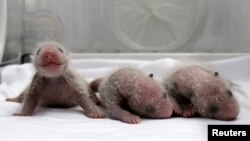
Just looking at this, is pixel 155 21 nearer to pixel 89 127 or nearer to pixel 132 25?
pixel 132 25

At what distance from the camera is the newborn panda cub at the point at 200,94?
946 millimetres

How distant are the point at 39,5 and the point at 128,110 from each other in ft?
3.96

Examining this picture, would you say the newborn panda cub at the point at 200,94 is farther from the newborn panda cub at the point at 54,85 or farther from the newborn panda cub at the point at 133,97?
the newborn panda cub at the point at 54,85

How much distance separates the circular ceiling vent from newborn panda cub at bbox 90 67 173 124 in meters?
0.97

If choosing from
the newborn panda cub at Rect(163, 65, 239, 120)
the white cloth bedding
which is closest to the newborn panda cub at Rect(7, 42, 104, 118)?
the white cloth bedding

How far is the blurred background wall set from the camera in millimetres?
1982

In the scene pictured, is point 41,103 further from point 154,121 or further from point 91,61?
point 91,61

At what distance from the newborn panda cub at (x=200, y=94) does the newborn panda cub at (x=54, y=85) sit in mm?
189

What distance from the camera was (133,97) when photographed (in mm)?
974

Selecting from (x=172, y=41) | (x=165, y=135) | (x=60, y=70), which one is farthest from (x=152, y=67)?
(x=165, y=135)

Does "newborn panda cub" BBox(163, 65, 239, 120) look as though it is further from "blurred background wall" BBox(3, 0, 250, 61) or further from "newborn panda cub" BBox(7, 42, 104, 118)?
"blurred background wall" BBox(3, 0, 250, 61)

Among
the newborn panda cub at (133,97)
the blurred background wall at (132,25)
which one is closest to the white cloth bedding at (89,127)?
the newborn panda cub at (133,97)

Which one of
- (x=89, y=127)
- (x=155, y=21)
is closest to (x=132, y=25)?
(x=155, y=21)

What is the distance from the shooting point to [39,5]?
2.07 meters
